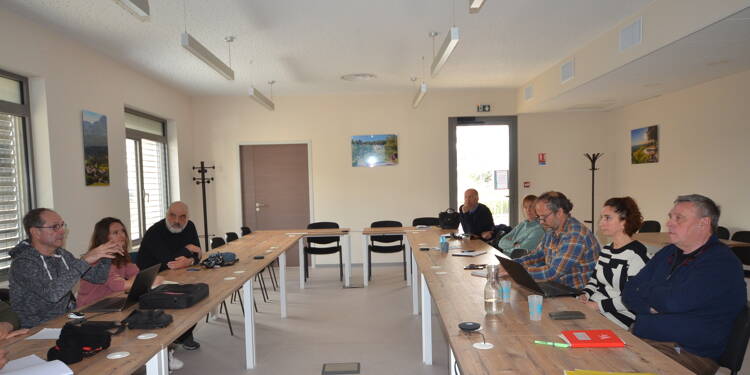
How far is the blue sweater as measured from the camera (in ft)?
6.84

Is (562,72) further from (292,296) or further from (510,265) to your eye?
(292,296)

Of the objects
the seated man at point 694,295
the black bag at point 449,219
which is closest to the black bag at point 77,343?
→ the seated man at point 694,295

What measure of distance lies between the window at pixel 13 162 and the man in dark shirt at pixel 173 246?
1200 mm

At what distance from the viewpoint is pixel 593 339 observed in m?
1.86

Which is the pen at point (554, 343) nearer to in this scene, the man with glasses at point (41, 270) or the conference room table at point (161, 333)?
the conference room table at point (161, 333)

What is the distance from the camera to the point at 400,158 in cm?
798

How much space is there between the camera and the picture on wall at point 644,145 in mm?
6660

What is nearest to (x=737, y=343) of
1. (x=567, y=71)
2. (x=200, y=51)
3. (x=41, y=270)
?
(x=41, y=270)

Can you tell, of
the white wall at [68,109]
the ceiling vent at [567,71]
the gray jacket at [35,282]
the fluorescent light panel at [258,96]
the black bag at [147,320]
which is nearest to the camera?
the black bag at [147,320]

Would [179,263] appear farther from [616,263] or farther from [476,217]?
[476,217]

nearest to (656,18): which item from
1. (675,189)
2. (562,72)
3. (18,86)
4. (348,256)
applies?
(562,72)

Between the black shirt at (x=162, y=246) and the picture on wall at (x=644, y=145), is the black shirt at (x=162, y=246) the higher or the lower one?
the lower one

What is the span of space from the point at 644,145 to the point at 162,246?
6.66 metres

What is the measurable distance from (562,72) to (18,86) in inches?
236
